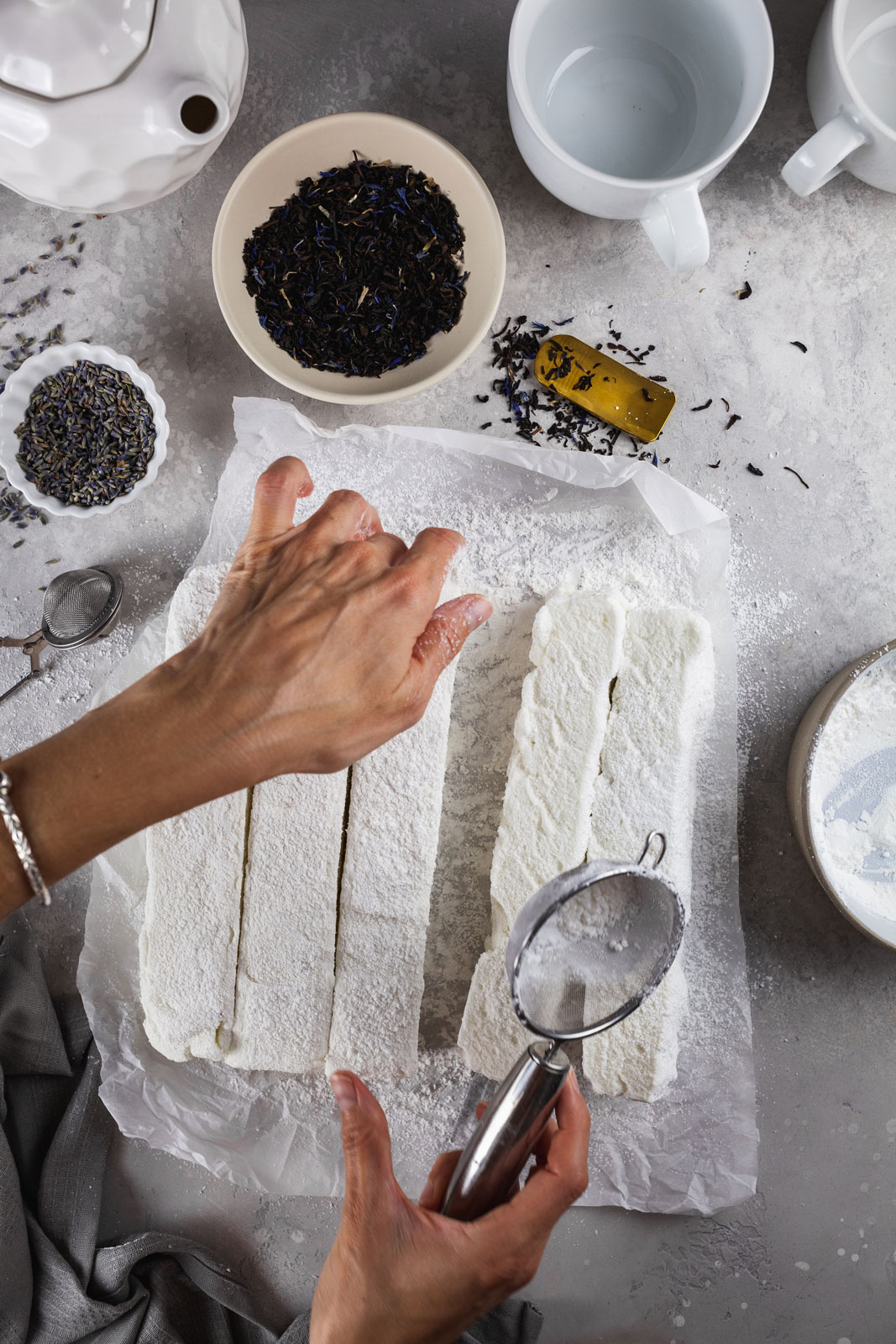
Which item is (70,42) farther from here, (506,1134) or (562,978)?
(506,1134)

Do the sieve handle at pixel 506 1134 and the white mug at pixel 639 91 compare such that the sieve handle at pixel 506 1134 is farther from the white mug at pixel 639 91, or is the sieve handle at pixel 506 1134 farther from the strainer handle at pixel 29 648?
the white mug at pixel 639 91

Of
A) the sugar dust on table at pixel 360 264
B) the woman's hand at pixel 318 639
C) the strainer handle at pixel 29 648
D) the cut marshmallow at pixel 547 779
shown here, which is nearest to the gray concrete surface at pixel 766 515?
the sugar dust on table at pixel 360 264

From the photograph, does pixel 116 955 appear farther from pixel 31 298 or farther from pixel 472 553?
pixel 31 298

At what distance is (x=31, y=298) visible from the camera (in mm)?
1916

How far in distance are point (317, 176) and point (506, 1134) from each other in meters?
1.75

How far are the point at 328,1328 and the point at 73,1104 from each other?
2.47ft

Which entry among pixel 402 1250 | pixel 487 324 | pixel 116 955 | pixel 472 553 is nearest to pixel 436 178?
pixel 487 324

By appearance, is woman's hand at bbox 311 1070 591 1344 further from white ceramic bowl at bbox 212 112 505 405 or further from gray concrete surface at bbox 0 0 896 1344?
white ceramic bowl at bbox 212 112 505 405

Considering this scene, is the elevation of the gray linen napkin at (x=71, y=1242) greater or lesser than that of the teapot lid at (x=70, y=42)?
lesser

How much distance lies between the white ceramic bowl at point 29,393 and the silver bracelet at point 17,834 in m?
0.78

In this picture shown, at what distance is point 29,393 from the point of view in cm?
183

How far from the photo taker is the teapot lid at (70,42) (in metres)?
1.29

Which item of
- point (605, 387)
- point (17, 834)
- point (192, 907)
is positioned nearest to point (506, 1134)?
point (192, 907)

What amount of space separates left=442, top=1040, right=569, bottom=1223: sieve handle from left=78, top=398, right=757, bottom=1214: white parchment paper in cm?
41
